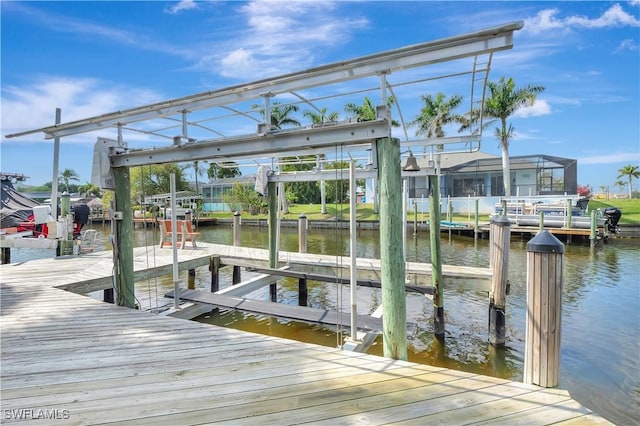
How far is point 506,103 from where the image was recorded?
2942cm

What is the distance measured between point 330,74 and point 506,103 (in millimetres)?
31048

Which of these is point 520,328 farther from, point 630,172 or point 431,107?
point 630,172

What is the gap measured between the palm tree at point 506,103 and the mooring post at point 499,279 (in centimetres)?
2487

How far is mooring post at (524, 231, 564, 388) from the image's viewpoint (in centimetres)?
297

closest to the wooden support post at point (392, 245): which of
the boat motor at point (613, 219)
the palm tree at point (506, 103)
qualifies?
the boat motor at point (613, 219)

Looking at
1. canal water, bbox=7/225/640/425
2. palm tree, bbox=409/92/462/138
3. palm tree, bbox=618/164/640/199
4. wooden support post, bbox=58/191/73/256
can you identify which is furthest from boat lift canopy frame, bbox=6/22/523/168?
palm tree, bbox=618/164/640/199

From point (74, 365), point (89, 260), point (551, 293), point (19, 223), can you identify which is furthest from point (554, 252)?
point (19, 223)

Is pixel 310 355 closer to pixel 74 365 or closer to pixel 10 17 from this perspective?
pixel 74 365

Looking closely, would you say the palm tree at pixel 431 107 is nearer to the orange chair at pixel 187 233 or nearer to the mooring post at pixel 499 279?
the orange chair at pixel 187 233

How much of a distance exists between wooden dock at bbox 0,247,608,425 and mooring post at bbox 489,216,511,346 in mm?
3410

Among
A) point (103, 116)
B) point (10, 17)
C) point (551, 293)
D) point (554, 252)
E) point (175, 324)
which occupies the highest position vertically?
point (10, 17)

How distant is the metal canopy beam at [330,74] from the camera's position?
2.98m

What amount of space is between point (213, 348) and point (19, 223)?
17.7 meters

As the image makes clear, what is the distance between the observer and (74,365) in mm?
3549
